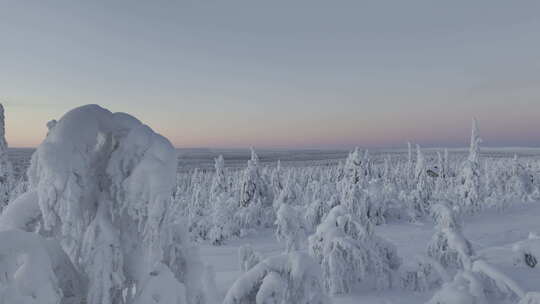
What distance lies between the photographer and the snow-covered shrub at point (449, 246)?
15.7m

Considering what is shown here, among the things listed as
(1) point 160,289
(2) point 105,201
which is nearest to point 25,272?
(2) point 105,201

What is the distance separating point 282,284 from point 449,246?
14.3 metres

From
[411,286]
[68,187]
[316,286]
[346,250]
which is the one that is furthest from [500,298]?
[68,187]

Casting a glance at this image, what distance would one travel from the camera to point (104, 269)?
329cm

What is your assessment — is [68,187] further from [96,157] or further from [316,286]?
[316,286]

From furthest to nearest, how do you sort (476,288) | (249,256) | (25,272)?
1. (249,256)
2. (476,288)
3. (25,272)

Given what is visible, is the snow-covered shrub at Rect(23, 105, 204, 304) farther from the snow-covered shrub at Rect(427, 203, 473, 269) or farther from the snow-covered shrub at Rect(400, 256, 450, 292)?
the snow-covered shrub at Rect(427, 203, 473, 269)

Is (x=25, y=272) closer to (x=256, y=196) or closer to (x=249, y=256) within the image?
(x=249, y=256)

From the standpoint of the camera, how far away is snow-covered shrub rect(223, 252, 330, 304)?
5.31 metres

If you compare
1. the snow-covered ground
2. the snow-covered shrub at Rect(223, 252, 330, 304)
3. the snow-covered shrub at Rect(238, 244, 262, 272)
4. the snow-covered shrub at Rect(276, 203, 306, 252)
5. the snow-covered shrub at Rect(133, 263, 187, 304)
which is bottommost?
the snow-covered ground

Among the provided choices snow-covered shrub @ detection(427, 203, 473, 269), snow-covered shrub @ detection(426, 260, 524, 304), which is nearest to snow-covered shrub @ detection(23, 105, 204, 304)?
snow-covered shrub @ detection(426, 260, 524, 304)

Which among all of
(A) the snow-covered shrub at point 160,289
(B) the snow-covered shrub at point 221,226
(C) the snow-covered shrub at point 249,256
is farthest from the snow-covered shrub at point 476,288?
(B) the snow-covered shrub at point 221,226

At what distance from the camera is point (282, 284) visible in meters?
5.34

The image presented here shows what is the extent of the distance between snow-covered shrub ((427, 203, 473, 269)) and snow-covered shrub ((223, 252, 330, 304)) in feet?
36.9
